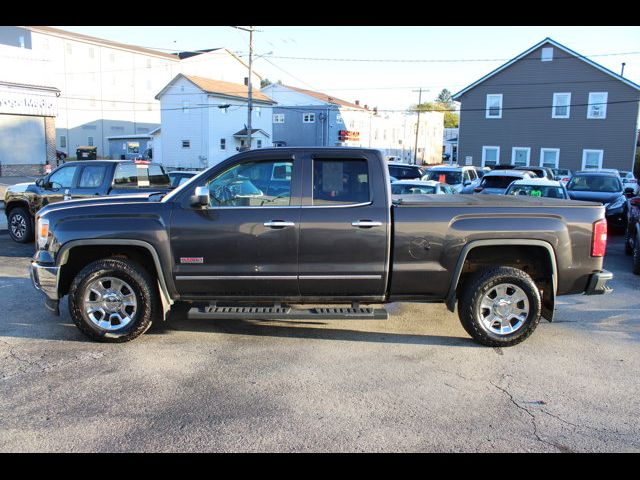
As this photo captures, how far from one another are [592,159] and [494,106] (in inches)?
284

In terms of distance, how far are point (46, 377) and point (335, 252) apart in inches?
110

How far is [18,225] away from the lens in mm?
11766

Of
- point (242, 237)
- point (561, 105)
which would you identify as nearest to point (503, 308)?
point (242, 237)

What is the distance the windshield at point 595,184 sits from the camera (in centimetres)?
1638

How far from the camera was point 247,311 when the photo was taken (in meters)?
5.29

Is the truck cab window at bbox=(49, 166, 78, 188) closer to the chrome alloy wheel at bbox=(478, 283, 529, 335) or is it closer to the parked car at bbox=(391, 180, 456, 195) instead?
the parked car at bbox=(391, 180, 456, 195)

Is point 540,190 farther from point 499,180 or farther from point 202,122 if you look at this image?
point 202,122

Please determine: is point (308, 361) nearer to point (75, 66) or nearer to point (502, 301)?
point (502, 301)

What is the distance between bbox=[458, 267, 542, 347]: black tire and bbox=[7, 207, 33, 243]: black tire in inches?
394

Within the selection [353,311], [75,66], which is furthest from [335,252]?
[75,66]

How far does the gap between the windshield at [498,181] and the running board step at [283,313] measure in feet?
39.3

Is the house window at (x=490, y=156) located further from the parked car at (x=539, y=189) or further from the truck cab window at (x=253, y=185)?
the truck cab window at (x=253, y=185)
